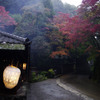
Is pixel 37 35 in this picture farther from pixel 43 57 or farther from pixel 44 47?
pixel 43 57

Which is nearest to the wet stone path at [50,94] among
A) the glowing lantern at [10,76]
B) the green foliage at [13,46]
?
the glowing lantern at [10,76]

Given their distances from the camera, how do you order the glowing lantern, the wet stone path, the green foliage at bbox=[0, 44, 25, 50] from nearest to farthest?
the green foliage at bbox=[0, 44, 25, 50] < the glowing lantern < the wet stone path

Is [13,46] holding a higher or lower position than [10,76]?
higher

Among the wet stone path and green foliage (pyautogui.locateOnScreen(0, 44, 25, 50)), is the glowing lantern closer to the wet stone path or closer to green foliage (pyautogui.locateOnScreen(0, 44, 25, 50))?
green foliage (pyautogui.locateOnScreen(0, 44, 25, 50))

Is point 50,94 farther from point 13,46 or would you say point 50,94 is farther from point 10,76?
point 13,46

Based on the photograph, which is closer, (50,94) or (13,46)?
(13,46)

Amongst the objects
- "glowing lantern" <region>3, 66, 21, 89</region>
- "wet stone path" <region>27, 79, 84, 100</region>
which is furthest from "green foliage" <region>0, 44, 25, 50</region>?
"wet stone path" <region>27, 79, 84, 100</region>

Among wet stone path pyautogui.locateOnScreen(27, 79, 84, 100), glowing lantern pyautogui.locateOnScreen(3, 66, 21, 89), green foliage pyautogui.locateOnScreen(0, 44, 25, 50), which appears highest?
green foliage pyautogui.locateOnScreen(0, 44, 25, 50)

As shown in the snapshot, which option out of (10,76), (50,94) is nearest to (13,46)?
(10,76)

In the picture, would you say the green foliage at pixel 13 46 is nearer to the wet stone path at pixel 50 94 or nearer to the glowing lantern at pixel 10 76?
the glowing lantern at pixel 10 76

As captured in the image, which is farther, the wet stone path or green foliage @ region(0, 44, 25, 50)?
the wet stone path

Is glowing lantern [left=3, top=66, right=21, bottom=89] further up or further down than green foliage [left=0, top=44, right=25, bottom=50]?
further down

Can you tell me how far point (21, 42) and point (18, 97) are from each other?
208cm

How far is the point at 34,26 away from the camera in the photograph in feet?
67.2
